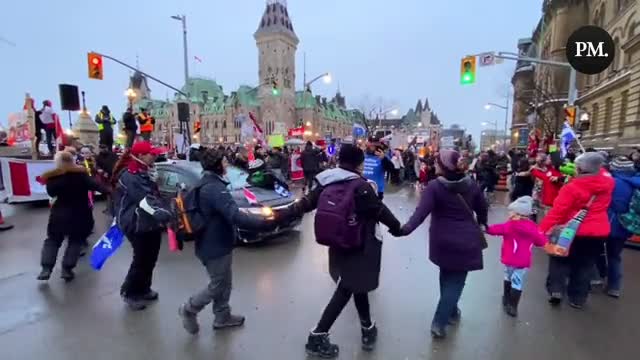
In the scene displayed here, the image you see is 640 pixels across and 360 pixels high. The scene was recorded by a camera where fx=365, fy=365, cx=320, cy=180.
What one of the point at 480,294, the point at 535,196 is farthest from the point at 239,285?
the point at 535,196

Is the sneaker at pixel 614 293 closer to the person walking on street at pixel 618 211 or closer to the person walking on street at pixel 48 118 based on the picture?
the person walking on street at pixel 618 211

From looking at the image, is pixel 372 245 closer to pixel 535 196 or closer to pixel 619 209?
pixel 619 209

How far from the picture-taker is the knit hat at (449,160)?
3469mm

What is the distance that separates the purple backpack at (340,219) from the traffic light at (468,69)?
13.5 meters

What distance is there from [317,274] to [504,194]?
44.0 feet

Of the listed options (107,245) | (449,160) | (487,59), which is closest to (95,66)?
(107,245)

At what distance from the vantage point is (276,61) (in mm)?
91500

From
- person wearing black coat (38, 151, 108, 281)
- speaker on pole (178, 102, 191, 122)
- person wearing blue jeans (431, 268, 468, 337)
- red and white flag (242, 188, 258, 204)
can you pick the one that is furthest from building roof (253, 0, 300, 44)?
person wearing blue jeans (431, 268, 468, 337)

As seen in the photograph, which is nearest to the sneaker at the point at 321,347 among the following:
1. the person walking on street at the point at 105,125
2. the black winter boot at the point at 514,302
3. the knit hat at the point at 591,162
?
the black winter boot at the point at 514,302

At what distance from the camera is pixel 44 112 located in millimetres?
15055

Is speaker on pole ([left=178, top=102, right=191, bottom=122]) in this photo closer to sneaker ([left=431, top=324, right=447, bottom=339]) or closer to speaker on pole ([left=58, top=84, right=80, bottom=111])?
→ speaker on pole ([left=58, top=84, right=80, bottom=111])

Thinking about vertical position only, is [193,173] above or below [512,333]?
above

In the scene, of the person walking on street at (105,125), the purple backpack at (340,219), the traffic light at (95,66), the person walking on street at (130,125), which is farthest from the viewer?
the traffic light at (95,66)

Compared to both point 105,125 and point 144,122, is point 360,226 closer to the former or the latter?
point 144,122
